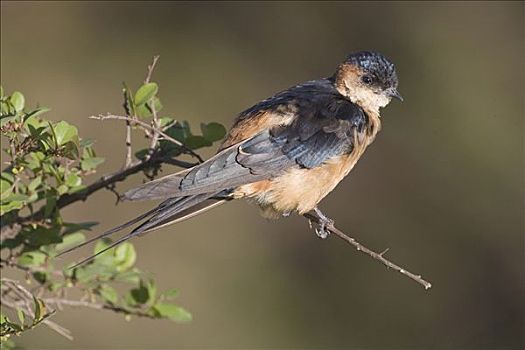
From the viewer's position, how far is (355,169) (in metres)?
7.01

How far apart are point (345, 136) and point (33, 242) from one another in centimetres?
125

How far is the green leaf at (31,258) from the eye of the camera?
2.85 m

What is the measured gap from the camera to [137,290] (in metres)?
→ 3.04

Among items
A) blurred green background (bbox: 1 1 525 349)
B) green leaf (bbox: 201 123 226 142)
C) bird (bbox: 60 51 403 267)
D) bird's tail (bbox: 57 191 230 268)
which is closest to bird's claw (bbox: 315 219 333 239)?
bird (bbox: 60 51 403 267)

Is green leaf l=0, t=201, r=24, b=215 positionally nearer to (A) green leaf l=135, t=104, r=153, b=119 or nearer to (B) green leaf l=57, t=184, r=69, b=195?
(B) green leaf l=57, t=184, r=69, b=195

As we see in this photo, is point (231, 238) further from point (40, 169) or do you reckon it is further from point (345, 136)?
point (40, 169)

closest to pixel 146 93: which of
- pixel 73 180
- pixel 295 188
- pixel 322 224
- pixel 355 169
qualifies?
pixel 73 180

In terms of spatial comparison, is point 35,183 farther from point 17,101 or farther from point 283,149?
point 283,149

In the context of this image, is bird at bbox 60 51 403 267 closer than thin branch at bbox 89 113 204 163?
No

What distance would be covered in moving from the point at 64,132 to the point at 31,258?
0.50 meters

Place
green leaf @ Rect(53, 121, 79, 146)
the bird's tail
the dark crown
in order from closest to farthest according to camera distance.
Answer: green leaf @ Rect(53, 121, 79, 146), the bird's tail, the dark crown

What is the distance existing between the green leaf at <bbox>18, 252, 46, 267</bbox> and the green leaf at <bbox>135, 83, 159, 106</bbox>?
55 centimetres

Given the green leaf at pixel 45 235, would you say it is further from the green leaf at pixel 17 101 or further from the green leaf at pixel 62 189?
the green leaf at pixel 17 101

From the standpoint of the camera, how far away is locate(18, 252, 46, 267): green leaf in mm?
2852
